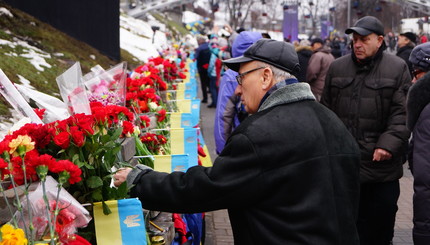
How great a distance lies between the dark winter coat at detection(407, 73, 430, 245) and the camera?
4137 mm

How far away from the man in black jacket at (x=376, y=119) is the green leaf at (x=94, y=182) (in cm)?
270

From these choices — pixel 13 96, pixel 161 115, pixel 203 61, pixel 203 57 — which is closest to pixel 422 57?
pixel 161 115

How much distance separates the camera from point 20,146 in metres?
2.46

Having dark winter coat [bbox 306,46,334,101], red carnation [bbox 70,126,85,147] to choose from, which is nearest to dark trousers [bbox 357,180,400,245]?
red carnation [bbox 70,126,85,147]

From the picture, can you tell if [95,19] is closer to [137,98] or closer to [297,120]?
[137,98]

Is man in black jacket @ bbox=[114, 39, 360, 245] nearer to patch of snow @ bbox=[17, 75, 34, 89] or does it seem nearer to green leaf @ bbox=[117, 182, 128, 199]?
green leaf @ bbox=[117, 182, 128, 199]

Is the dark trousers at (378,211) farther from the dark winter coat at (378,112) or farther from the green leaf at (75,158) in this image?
the green leaf at (75,158)

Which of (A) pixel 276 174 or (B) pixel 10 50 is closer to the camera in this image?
(A) pixel 276 174

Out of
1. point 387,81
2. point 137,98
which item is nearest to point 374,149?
point 387,81

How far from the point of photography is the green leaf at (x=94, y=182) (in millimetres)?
2902

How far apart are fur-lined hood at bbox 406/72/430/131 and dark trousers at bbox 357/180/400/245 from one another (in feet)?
3.11

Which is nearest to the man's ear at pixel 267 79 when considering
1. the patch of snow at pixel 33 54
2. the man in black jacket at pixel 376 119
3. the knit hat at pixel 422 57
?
the knit hat at pixel 422 57

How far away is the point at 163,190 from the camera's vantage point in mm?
2832

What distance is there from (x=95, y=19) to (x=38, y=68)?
6.04m
